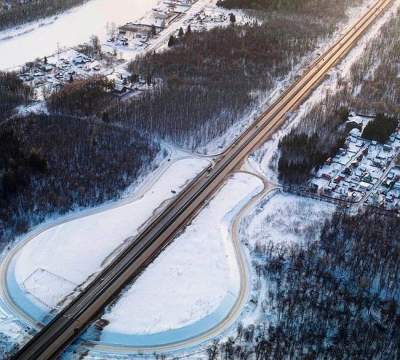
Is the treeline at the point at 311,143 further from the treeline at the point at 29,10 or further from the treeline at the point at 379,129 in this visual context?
the treeline at the point at 29,10

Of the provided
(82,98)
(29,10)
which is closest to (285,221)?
(82,98)

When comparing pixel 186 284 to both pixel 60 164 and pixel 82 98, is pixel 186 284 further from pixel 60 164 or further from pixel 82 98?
pixel 82 98

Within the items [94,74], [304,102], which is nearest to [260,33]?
[304,102]

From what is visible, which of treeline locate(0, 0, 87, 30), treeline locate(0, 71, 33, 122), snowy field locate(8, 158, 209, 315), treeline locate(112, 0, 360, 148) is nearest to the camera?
snowy field locate(8, 158, 209, 315)

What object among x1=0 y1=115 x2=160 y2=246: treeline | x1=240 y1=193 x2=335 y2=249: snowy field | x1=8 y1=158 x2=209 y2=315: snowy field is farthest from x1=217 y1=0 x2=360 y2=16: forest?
x1=8 y1=158 x2=209 y2=315: snowy field

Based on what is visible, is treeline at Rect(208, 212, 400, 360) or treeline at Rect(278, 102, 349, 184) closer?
treeline at Rect(208, 212, 400, 360)

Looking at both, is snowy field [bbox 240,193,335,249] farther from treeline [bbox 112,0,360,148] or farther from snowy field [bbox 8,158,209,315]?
treeline [bbox 112,0,360,148]
